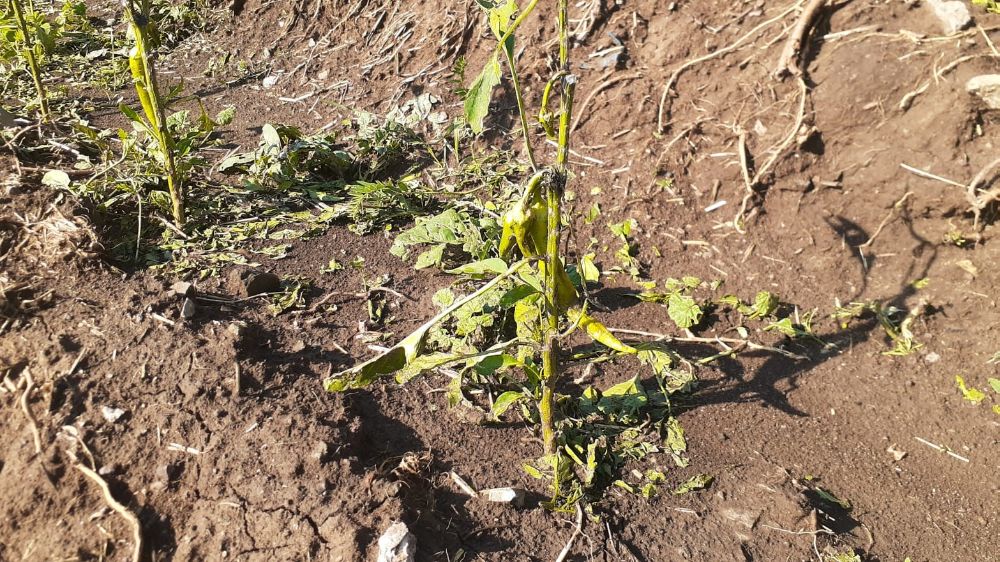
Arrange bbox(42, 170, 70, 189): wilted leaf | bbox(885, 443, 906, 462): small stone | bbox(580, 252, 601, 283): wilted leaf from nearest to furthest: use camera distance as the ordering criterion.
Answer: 1. bbox(885, 443, 906, 462): small stone
2. bbox(580, 252, 601, 283): wilted leaf
3. bbox(42, 170, 70, 189): wilted leaf

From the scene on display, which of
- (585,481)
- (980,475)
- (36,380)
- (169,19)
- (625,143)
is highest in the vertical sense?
(169,19)

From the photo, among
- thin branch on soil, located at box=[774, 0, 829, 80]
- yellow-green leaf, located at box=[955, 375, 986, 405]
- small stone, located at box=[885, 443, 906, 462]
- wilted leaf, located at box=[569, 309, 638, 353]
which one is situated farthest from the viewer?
Result: thin branch on soil, located at box=[774, 0, 829, 80]

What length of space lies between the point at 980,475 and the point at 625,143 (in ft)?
7.42

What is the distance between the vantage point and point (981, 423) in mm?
2416

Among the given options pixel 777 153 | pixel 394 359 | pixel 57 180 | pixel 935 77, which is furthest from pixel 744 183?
pixel 57 180

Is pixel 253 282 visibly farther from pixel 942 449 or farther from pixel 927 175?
pixel 927 175

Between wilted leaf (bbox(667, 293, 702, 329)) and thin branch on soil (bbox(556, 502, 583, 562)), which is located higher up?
thin branch on soil (bbox(556, 502, 583, 562))

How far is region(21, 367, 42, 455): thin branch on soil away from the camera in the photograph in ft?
6.66

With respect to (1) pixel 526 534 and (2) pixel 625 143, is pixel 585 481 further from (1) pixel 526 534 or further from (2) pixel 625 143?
(2) pixel 625 143

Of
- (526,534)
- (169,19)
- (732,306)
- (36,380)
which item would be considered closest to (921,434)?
(732,306)

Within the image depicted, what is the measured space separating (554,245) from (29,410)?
1911 mm

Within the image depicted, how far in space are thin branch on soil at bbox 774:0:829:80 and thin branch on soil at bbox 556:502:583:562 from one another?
2525mm

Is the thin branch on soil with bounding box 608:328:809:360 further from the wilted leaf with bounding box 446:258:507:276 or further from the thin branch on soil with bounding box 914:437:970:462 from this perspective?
the wilted leaf with bounding box 446:258:507:276

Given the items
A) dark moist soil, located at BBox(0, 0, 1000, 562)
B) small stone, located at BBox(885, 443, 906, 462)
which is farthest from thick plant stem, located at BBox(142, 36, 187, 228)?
small stone, located at BBox(885, 443, 906, 462)
